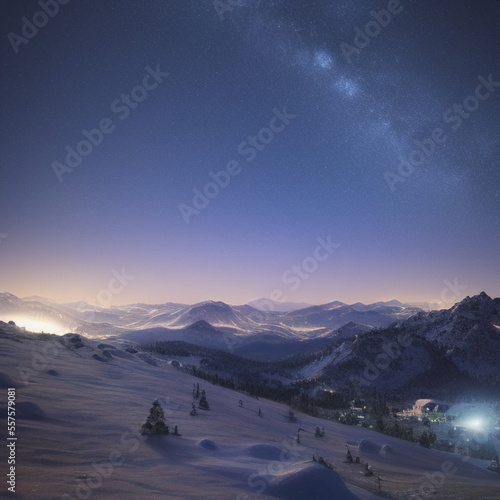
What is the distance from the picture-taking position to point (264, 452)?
55.0ft

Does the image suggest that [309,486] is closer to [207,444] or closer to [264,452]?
[264,452]

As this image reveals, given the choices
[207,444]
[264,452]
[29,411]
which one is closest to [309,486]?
[264,452]

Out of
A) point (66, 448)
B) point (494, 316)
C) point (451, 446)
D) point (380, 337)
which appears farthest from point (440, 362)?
point (66, 448)

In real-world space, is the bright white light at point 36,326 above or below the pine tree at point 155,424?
below

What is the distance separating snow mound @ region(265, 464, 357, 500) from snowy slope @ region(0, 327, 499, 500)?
0.04 m

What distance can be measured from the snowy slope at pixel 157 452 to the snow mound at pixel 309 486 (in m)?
0.04

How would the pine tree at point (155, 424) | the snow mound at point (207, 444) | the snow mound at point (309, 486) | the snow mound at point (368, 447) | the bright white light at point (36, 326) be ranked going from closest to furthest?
1. the snow mound at point (309, 486)
2. the snow mound at point (207, 444)
3. the pine tree at point (155, 424)
4. the snow mound at point (368, 447)
5. the bright white light at point (36, 326)

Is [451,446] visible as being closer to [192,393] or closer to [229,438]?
[192,393]

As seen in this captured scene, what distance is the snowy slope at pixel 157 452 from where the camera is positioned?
10.7 metres

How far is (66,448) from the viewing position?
41.4 feet

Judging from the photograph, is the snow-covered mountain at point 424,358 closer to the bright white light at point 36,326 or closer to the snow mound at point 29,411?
the bright white light at point 36,326

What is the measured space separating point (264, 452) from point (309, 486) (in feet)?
17.6

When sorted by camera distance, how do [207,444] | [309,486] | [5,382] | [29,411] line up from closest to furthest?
[309,486] → [29,411] → [207,444] → [5,382]

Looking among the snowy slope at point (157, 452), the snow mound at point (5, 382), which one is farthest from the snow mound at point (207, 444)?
the snow mound at point (5, 382)
